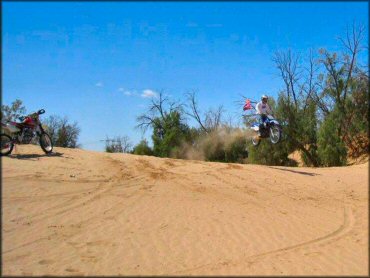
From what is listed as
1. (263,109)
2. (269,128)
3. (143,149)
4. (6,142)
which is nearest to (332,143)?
(269,128)

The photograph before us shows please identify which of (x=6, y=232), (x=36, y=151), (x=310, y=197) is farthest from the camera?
(x=36, y=151)

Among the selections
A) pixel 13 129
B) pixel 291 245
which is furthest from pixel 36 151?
pixel 291 245

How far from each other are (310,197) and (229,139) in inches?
763

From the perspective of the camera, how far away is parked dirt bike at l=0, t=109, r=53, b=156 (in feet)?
37.9

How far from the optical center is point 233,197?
11758 mm

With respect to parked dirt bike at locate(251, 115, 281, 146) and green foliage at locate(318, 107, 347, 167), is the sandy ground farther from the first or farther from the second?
green foliage at locate(318, 107, 347, 167)

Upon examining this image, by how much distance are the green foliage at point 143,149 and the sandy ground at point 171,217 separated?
2210 cm

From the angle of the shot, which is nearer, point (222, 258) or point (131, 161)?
point (222, 258)

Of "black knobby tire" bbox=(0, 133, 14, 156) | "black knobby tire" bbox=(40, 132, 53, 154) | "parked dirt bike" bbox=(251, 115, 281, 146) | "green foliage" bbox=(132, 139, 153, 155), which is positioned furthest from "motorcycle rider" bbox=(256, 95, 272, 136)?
"green foliage" bbox=(132, 139, 153, 155)

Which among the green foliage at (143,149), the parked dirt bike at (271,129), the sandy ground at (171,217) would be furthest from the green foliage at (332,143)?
the green foliage at (143,149)

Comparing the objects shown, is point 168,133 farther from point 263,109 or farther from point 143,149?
point 263,109

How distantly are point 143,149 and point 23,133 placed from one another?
25276 millimetres

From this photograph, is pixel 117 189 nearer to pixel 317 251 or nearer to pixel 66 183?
pixel 66 183

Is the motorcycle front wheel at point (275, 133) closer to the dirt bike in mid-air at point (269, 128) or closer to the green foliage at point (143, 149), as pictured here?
the dirt bike in mid-air at point (269, 128)
